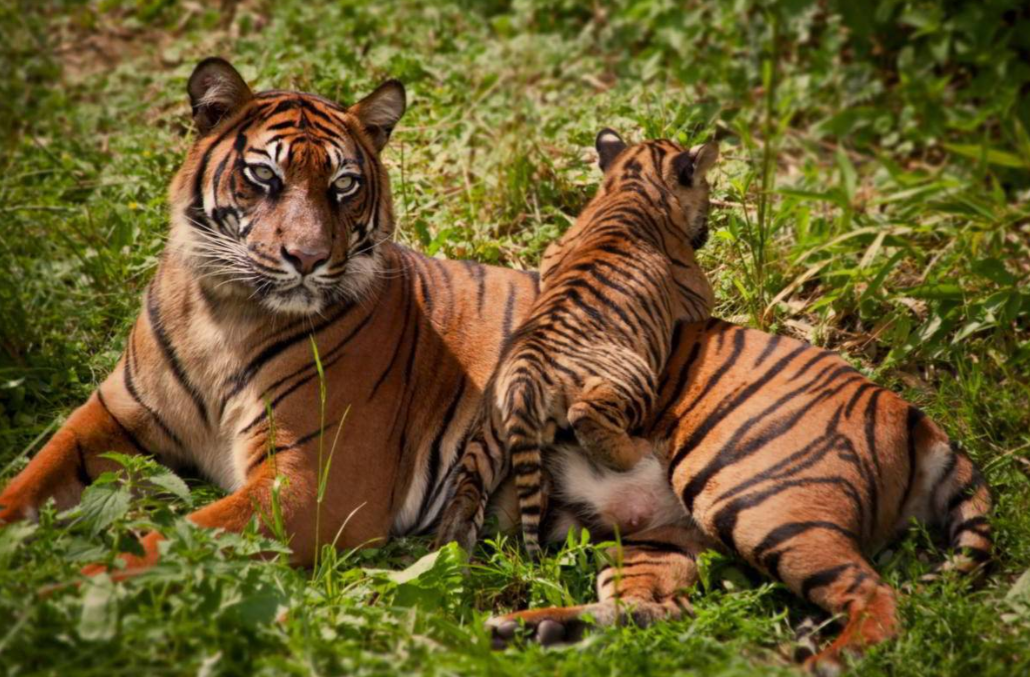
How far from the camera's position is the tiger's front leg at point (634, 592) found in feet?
10.9

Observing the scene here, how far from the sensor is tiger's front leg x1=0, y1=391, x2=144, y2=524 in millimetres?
3582

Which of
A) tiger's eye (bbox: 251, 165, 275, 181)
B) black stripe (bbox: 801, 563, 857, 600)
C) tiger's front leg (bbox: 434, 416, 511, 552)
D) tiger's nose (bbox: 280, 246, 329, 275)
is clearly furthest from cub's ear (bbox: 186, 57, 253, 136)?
black stripe (bbox: 801, 563, 857, 600)

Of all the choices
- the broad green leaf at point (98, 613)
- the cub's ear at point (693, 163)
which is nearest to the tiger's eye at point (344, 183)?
the cub's ear at point (693, 163)

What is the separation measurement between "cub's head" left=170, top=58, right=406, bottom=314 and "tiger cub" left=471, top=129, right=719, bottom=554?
25.3 inches

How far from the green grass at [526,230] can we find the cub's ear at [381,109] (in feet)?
3.45

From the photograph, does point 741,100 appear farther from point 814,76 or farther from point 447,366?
point 447,366

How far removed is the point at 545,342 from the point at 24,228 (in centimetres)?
278

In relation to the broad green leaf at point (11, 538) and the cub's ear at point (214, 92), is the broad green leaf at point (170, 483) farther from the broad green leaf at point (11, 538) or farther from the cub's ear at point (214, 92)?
the cub's ear at point (214, 92)

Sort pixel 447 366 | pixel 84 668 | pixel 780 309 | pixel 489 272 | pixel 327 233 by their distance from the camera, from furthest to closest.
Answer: pixel 780 309 → pixel 489 272 → pixel 447 366 → pixel 327 233 → pixel 84 668

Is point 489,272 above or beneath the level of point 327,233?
beneath

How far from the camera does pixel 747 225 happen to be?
4.98 m

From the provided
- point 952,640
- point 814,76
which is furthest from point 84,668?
point 814,76

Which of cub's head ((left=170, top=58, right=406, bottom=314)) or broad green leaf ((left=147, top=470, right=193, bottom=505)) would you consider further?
cub's head ((left=170, top=58, right=406, bottom=314))

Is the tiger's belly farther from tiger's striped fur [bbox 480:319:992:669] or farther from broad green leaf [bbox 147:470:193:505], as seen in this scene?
broad green leaf [bbox 147:470:193:505]
